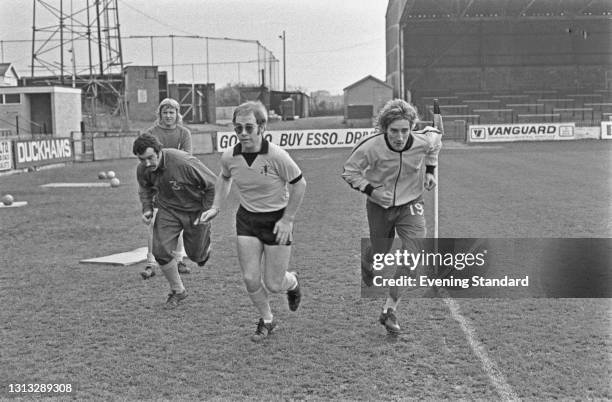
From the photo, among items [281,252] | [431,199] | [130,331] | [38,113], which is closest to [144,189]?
[130,331]

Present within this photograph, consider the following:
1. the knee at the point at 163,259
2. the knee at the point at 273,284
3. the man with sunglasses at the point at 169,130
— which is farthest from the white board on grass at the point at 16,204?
the knee at the point at 273,284

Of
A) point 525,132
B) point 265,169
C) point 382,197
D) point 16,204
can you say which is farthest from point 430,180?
point 525,132

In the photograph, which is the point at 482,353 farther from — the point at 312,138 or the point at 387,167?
the point at 312,138

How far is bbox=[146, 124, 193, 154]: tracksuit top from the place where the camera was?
804 cm

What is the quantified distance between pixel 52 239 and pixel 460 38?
50614 millimetres

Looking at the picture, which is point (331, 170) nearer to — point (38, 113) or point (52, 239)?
point (52, 239)

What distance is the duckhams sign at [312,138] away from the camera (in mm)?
34250

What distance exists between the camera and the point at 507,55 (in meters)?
58.1

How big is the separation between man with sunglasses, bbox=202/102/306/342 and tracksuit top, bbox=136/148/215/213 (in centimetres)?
104

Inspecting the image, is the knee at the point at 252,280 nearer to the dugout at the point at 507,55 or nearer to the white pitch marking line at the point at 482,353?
the white pitch marking line at the point at 482,353

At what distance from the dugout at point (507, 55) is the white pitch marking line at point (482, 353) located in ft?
167

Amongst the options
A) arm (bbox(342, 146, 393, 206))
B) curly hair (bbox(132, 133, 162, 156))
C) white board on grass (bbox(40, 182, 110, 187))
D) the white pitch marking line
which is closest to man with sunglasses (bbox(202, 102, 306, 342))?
arm (bbox(342, 146, 393, 206))

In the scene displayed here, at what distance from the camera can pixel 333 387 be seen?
4.67m

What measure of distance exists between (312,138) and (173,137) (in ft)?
91.5
